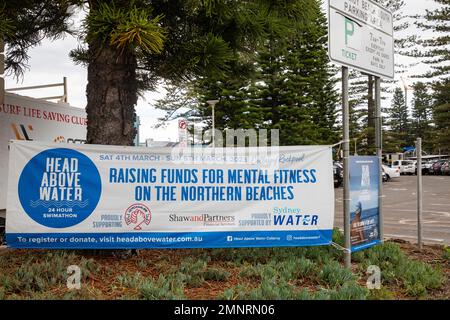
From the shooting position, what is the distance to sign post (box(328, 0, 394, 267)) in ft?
19.1

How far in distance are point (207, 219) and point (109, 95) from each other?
6.97 ft

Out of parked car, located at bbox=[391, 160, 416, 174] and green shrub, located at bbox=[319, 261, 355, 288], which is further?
parked car, located at bbox=[391, 160, 416, 174]

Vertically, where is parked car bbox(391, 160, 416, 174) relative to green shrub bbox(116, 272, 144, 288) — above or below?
above

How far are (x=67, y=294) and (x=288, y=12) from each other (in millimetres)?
4397

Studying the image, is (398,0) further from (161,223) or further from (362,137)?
(161,223)

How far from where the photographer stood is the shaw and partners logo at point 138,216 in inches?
233

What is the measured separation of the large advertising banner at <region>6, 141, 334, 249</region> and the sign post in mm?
460

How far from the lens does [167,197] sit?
604 cm

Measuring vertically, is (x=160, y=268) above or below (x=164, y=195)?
below

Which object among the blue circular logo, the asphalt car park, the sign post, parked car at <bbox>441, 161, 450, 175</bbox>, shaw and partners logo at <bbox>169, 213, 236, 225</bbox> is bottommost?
the asphalt car park

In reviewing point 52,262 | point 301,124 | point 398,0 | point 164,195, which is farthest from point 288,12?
point 398,0

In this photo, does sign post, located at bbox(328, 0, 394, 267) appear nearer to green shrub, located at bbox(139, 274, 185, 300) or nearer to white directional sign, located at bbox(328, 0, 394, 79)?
white directional sign, located at bbox(328, 0, 394, 79)

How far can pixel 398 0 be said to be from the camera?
43625 millimetres

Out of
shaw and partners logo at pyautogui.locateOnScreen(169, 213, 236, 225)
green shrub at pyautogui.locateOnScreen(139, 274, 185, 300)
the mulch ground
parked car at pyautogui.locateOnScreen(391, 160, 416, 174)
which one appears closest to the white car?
parked car at pyautogui.locateOnScreen(391, 160, 416, 174)
